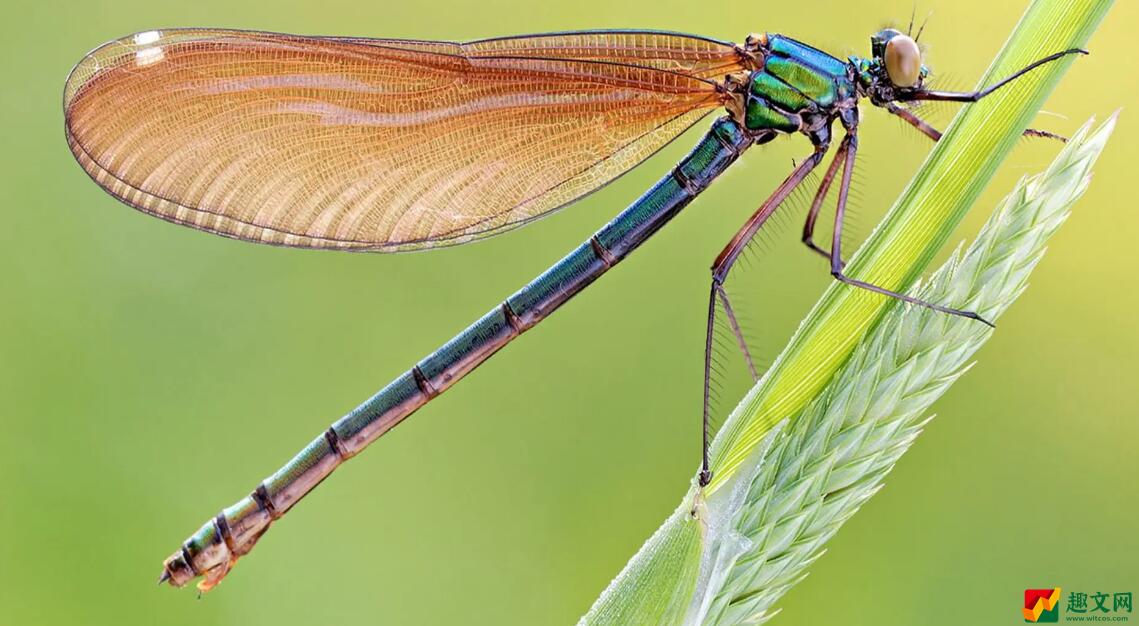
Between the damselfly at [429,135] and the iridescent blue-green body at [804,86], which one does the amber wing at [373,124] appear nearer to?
the damselfly at [429,135]

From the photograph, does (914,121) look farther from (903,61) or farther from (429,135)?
(429,135)

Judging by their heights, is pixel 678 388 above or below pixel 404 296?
below

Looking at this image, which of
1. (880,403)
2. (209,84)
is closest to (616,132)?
(209,84)

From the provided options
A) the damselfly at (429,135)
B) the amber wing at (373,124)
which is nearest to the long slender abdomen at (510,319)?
the damselfly at (429,135)

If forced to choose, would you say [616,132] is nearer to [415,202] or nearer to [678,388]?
[415,202]

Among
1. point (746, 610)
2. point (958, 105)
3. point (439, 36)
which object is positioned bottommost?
point (746, 610)

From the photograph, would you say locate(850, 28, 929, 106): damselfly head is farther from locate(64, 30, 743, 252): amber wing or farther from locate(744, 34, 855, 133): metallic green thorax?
locate(64, 30, 743, 252): amber wing

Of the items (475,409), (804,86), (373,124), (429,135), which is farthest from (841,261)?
(475,409)
